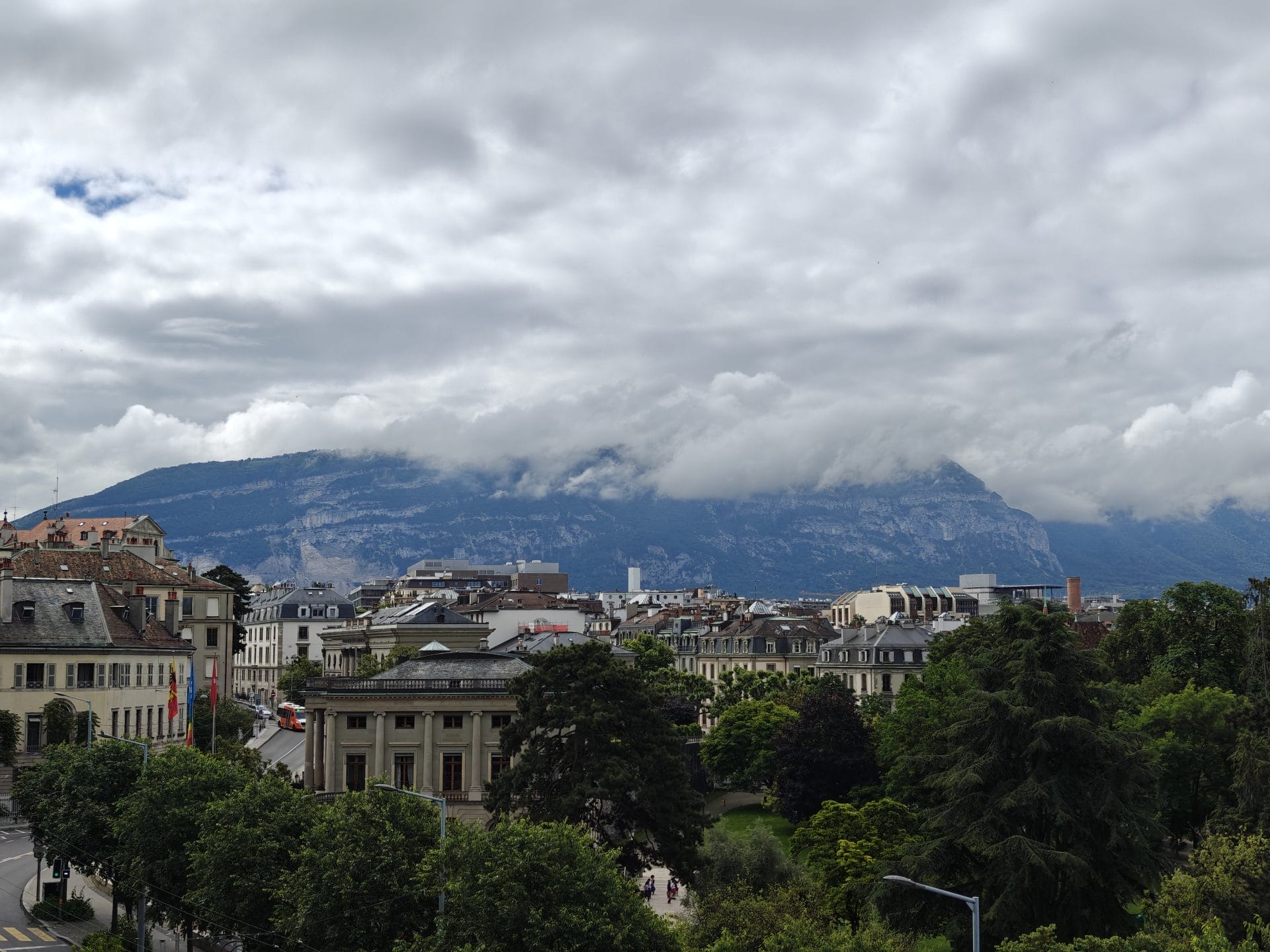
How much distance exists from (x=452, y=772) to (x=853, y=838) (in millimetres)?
29425

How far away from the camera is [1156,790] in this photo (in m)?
76.7

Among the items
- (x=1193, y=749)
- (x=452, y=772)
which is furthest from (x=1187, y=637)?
(x=452, y=772)

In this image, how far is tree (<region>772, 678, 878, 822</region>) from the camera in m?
115

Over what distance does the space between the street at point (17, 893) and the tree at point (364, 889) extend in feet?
77.3

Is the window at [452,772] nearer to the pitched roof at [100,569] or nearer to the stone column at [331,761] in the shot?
the stone column at [331,761]

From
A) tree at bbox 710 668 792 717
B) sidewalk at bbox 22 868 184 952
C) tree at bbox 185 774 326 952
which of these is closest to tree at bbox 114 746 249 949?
tree at bbox 185 774 326 952

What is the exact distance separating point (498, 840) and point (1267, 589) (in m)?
80.1

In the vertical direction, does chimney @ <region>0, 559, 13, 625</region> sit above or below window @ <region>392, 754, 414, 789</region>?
above

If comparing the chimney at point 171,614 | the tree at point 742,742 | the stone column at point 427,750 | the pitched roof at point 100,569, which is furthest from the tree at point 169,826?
the tree at point 742,742

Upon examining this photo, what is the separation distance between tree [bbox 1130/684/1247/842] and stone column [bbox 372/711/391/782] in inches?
2002

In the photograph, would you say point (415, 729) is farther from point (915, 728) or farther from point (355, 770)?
point (915, 728)

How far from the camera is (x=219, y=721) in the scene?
437ft

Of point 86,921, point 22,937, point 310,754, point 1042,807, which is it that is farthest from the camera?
point 310,754

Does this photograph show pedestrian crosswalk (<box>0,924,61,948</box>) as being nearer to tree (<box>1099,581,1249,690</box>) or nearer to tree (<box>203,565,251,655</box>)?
tree (<box>203,565,251,655</box>)
